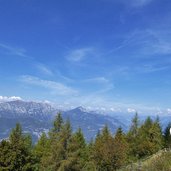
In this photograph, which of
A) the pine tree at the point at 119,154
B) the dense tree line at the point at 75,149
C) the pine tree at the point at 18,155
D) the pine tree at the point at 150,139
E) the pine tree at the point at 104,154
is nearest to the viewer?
the pine tree at the point at 18,155

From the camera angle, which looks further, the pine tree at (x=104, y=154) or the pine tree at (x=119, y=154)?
the pine tree at (x=104, y=154)

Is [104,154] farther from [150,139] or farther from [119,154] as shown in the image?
[150,139]

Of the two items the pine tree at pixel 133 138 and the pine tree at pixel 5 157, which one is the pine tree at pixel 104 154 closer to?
the pine tree at pixel 133 138

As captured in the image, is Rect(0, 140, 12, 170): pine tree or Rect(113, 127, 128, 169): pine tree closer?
Rect(0, 140, 12, 170): pine tree

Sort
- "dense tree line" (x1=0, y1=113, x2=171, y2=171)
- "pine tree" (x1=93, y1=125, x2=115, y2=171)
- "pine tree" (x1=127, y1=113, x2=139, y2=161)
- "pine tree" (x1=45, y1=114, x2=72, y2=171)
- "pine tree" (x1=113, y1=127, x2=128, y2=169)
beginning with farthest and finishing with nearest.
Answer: "pine tree" (x1=127, y1=113, x2=139, y2=161) → "pine tree" (x1=93, y1=125, x2=115, y2=171) → "pine tree" (x1=113, y1=127, x2=128, y2=169) → "pine tree" (x1=45, y1=114, x2=72, y2=171) → "dense tree line" (x1=0, y1=113, x2=171, y2=171)

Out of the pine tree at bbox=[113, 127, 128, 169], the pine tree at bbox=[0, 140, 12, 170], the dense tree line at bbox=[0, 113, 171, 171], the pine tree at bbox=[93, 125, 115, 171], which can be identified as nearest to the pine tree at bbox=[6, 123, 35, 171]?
the dense tree line at bbox=[0, 113, 171, 171]

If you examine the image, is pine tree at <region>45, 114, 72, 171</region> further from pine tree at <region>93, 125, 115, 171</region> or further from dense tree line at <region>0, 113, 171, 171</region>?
pine tree at <region>93, 125, 115, 171</region>

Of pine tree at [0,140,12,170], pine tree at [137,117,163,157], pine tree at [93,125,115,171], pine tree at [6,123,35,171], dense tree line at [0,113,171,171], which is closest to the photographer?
pine tree at [0,140,12,170]

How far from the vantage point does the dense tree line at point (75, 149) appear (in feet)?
195

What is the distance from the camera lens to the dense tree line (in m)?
59.3

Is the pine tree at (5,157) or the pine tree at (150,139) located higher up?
the pine tree at (150,139)

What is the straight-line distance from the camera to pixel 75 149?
69062 mm

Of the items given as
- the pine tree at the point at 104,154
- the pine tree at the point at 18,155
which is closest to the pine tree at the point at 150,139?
the pine tree at the point at 104,154

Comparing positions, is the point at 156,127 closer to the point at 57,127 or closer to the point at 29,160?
the point at 57,127
